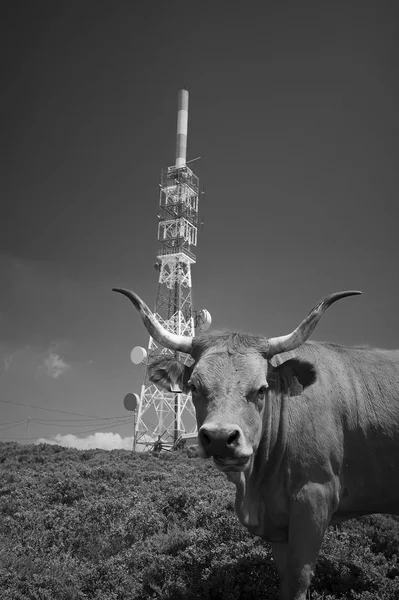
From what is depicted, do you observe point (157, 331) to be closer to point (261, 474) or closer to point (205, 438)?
point (205, 438)

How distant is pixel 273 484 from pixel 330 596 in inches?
78.2

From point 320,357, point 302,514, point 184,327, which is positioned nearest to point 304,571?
point 302,514

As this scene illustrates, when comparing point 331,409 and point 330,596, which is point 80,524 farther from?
point 331,409

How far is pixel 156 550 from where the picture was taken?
7.54m

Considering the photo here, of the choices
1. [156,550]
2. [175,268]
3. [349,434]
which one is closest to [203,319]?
[175,268]

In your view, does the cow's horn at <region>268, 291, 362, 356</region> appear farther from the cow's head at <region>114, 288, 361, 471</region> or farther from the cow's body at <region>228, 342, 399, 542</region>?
the cow's body at <region>228, 342, 399, 542</region>

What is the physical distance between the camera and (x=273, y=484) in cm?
512

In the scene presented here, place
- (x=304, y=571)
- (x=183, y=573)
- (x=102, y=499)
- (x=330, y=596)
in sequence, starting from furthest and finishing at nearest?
1. (x=102, y=499)
2. (x=183, y=573)
3. (x=330, y=596)
4. (x=304, y=571)

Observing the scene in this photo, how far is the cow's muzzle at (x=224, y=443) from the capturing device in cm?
402

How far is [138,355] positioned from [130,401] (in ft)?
14.0

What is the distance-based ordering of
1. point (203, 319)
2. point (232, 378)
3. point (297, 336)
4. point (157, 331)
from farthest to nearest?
point (203, 319)
point (157, 331)
point (297, 336)
point (232, 378)

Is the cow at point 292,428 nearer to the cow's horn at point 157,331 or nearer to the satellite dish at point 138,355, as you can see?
the cow's horn at point 157,331

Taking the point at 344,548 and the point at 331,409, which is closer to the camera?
the point at 331,409

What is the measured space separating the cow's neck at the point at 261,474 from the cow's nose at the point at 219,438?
1.20 m
